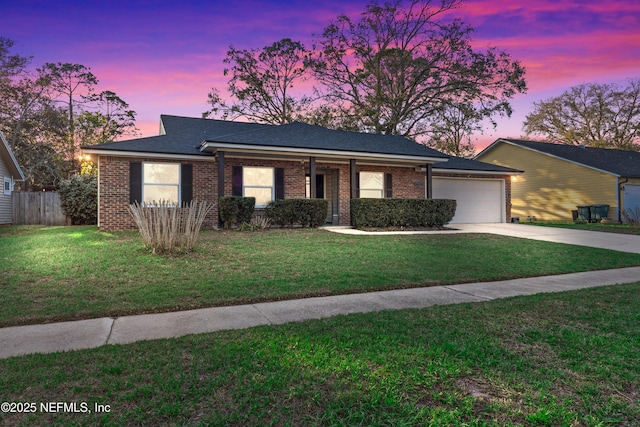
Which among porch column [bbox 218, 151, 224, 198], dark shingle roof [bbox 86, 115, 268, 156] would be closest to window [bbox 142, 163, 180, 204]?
dark shingle roof [bbox 86, 115, 268, 156]

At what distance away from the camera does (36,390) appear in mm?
2334

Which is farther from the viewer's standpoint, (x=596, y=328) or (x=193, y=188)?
(x=193, y=188)

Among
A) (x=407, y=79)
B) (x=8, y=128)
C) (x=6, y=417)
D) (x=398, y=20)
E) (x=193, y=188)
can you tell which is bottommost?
(x=6, y=417)

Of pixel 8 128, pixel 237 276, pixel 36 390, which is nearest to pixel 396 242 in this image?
pixel 237 276

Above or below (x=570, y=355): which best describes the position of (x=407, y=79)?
above

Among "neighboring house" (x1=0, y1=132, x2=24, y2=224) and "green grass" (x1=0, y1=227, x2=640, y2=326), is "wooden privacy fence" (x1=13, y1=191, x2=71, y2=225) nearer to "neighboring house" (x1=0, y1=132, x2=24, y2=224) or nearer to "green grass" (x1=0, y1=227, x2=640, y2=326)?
"neighboring house" (x1=0, y1=132, x2=24, y2=224)

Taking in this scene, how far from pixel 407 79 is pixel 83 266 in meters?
24.9

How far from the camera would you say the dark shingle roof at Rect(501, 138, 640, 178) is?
69.4 feet

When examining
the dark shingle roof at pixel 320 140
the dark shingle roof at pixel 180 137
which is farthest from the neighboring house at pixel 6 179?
the dark shingle roof at pixel 320 140

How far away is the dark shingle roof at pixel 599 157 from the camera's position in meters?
21.2

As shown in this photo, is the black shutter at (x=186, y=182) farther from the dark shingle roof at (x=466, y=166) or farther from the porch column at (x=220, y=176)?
the dark shingle roof at (x=466, y=166)

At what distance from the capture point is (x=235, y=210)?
1185cm

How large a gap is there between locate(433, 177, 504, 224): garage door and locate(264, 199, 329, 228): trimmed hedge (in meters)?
7.10

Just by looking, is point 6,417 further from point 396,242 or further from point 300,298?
point 396,242
